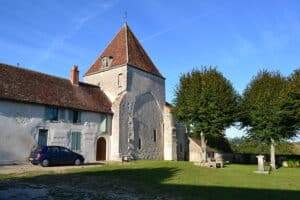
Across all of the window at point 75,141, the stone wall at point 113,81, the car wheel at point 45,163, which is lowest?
the car wheel at point 45,163

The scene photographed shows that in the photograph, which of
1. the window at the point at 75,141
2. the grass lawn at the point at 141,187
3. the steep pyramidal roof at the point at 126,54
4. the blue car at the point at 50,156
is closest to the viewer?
the grass lawn at the point at 141,187

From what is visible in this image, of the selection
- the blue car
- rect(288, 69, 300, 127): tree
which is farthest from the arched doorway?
rect(288, 69, 300, 127): tree

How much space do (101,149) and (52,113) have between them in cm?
720

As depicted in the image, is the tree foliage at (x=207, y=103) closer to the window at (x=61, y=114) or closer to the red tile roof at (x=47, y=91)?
the red tile roof at (x=47, y=91)

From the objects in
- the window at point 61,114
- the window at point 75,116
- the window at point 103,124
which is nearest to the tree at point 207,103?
the window at point 103,124

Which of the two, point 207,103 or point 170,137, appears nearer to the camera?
point 207,103

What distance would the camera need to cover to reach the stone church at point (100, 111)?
30203mm

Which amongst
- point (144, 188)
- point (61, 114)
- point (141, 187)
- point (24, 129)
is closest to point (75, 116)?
point (61, 114)

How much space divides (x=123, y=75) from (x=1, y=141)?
1528cm

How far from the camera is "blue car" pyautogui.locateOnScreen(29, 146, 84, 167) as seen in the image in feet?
91.9

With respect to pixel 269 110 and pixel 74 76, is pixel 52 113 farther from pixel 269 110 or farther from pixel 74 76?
pixel 269 110

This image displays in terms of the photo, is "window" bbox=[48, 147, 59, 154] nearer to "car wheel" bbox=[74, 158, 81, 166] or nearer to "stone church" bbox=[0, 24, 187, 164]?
"car wheel" bbox=[74, 158, 81, 166]

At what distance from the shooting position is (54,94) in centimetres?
3388

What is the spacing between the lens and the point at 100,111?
37.1 metres
